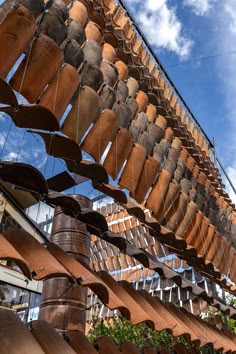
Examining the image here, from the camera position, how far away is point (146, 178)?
179 inches

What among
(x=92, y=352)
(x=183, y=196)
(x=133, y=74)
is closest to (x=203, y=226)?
(x=183, y=196)

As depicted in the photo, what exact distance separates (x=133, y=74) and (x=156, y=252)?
4.86m

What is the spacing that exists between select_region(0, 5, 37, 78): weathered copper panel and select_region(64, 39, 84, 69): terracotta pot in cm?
62

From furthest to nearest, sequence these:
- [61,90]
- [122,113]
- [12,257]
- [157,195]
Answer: [157,195]
[122,113]
[61,90]
[12,257]

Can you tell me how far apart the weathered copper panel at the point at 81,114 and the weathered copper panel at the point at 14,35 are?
767mm

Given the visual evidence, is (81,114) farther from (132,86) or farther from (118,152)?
(132,86)

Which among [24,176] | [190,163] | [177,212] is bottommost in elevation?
[24,176]

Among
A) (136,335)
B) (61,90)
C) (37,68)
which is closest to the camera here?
(37,68)

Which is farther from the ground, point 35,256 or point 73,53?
point 73,53

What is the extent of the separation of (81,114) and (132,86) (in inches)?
65.8

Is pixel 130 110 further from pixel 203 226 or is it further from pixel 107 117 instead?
pixel 203 226

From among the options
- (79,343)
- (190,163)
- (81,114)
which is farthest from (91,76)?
(190,163)

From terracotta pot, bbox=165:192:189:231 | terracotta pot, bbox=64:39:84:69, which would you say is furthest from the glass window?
terracotta pot, bbox=64:39:84:69

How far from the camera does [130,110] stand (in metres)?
4.36
